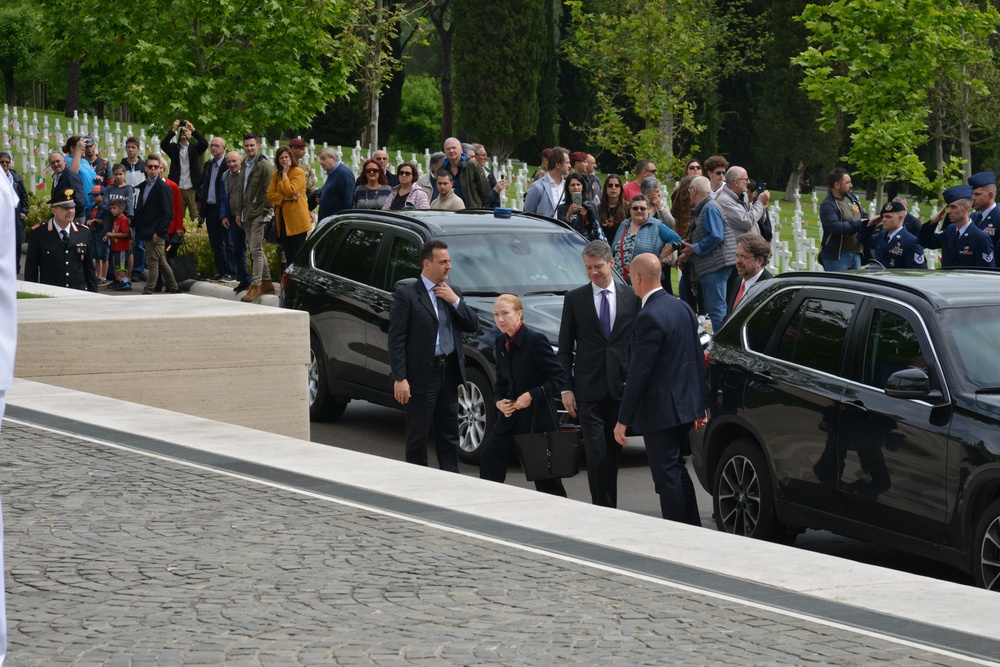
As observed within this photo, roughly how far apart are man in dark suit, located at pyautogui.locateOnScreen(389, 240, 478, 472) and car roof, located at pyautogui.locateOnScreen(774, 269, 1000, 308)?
2.57 meters

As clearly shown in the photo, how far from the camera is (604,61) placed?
42062mm

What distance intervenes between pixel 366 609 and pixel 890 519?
10.3ft

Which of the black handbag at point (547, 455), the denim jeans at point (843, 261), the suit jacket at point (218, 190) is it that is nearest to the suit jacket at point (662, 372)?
the black handbag at point (547, 455)

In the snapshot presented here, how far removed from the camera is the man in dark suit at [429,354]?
10750mm

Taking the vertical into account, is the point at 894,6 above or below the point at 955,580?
above

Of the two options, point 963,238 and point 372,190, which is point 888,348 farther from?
point 372,190

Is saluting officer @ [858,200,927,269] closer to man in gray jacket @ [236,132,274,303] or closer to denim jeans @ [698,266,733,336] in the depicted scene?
denim jeans @ [698,266,733,336]

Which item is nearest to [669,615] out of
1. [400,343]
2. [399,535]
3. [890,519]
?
[399,535]

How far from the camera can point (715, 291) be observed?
16859mm

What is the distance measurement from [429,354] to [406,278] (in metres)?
1.93

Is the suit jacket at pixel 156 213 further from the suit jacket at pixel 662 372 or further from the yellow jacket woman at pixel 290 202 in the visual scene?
the suit jacket at pixel 662 372

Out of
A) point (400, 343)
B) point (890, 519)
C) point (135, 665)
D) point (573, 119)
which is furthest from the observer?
point (573, 119)

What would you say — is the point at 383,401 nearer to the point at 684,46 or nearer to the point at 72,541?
the point at 72,541

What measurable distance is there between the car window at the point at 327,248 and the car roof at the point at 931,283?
5663 millimetres
